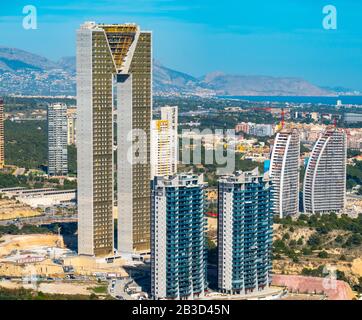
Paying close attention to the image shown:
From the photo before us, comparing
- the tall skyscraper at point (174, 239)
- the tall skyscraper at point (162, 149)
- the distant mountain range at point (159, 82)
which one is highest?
the distant mountain range at point (159, 82)

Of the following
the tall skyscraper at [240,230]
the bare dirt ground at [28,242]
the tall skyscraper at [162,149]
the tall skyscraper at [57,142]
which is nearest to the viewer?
the tall skyscraper at [240,230]

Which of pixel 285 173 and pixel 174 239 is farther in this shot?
pixel 285 173

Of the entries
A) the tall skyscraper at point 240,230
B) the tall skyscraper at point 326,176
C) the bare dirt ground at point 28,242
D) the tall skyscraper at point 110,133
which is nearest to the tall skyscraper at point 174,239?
the tall skyscraper at point 240,230

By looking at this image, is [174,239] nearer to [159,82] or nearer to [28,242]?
[28,242]

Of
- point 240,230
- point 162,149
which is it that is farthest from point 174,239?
point 162,149

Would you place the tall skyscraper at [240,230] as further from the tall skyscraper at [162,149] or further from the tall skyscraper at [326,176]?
the tall skyscraper at [326,176]

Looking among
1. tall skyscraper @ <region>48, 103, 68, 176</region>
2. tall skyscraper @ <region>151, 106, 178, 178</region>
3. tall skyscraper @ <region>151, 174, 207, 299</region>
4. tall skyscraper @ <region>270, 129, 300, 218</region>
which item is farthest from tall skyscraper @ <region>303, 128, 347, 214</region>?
tall skyscraper @ <region>151, 174, 207, 299</region>
